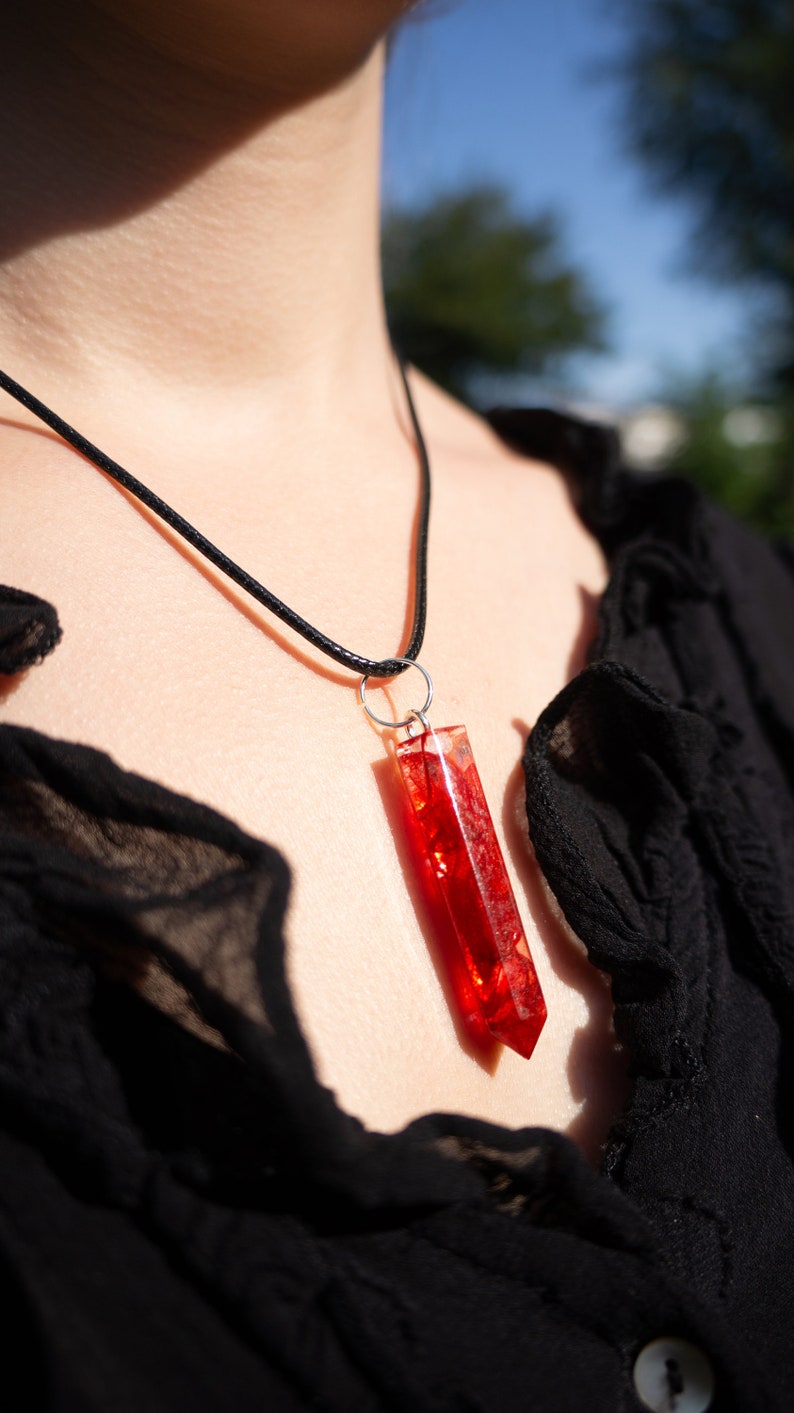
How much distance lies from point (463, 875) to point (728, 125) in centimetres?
782

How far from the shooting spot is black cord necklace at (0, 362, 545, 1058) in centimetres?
75

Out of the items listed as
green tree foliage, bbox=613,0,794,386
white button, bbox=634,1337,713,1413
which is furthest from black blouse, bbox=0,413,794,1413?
green tree foliage, bbox=613,0,794,386

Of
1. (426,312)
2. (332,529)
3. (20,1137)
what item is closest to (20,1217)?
(20,1137)

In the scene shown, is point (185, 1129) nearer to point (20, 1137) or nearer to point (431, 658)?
point (20, 1137)

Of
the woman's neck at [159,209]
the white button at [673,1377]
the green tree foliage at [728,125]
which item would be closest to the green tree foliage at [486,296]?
the green tree foliage at [728,125]

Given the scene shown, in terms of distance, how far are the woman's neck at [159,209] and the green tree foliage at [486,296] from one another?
1523 cm

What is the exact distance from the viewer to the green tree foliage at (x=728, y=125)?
650cm

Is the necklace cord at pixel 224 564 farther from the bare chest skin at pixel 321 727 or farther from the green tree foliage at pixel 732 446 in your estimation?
the green tree foliage at pixel 732 446

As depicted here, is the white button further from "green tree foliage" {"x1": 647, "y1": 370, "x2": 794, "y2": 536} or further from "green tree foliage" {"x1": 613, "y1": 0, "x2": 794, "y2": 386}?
"green tree foliage" {"x1": 613, "y1": 0, "x2": 794, "y2": 386}

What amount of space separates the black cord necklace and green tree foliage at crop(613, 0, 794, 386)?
7231 millimetres

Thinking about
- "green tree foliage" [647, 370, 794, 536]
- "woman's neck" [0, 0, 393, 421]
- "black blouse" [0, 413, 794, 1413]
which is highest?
"green tree foliage" [647, 370, 794, 536]

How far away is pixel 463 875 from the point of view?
2.54 ft

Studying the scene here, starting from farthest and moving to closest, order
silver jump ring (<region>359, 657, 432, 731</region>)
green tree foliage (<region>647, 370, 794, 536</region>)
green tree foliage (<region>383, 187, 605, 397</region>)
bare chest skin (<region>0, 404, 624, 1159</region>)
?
green tree foliage (<region>383, 187, 605, 397</region>) → green tree foliage (<region>647, 370, 794, 536</region>) → silver jump ring (<region>359, 657, 432, 731</region>) → bare chest skin (<region>0, 404, 624, 1159</region>)

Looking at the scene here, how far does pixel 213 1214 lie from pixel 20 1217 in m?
0.11
